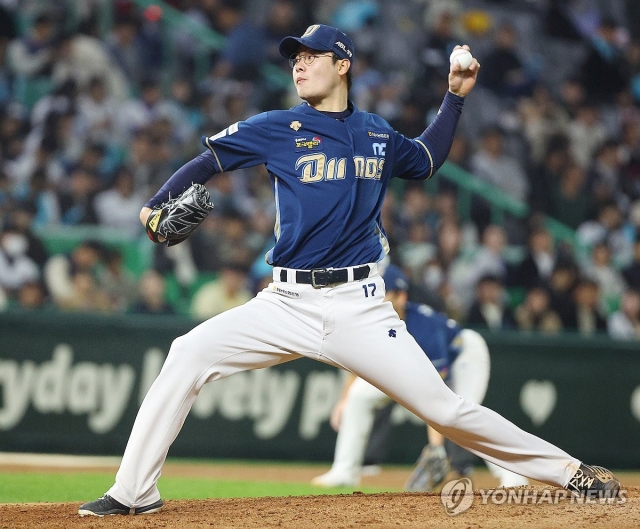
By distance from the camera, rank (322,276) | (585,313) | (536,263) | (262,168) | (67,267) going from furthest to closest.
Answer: (262,168) → (536,263) → (585,313) → (67,267) → (322,276)

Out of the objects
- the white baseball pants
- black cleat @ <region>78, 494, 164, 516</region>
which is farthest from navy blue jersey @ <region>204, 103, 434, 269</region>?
the white baseball pants

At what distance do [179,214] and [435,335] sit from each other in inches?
122

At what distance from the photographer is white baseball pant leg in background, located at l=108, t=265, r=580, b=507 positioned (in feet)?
15.1

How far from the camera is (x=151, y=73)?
12.9 metres

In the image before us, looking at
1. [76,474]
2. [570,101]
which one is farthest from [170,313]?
[570,101]

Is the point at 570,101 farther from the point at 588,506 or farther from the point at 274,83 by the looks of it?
the point at 588,506

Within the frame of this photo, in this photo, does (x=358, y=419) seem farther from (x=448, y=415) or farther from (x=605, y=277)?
(x=605, y=277)

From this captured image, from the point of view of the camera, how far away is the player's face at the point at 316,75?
4.84m

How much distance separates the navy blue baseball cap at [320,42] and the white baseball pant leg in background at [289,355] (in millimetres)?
1106

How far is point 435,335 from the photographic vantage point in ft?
23.5

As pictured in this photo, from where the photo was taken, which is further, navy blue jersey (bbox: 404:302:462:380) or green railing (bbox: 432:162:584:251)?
green railing (bbox: 432:162:584:251)

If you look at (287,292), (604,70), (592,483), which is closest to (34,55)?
(604,70)
